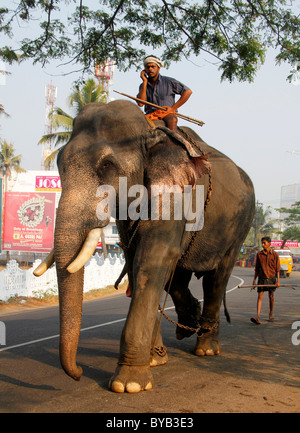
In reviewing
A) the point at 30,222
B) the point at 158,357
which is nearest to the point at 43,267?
the point at 158,357

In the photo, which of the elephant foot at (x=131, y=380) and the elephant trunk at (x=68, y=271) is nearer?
the elephant trunk at (x=68, y=271)

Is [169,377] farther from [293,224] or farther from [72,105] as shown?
[293,224]

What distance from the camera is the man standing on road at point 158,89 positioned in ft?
21.4

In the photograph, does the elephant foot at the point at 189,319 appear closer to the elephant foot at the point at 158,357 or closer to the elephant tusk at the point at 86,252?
the elephant foot at the point at 158,357

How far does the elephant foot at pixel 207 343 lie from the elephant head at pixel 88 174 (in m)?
2.32

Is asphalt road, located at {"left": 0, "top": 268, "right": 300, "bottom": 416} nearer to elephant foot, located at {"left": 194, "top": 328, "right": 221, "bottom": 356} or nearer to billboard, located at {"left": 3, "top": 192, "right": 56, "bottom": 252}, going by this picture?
elephant foot, located at {"left": 194, "top": 328, "right": 221, "bottom": 356}

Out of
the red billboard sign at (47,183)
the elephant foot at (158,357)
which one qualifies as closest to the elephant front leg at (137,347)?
the elephant foot at (158,357)

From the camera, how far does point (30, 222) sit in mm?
24109

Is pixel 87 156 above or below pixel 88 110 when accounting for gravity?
below

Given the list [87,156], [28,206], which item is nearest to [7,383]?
[87,156]

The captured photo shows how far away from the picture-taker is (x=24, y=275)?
632 inches

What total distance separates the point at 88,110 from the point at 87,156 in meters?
0.72

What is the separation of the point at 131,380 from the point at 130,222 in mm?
1622
